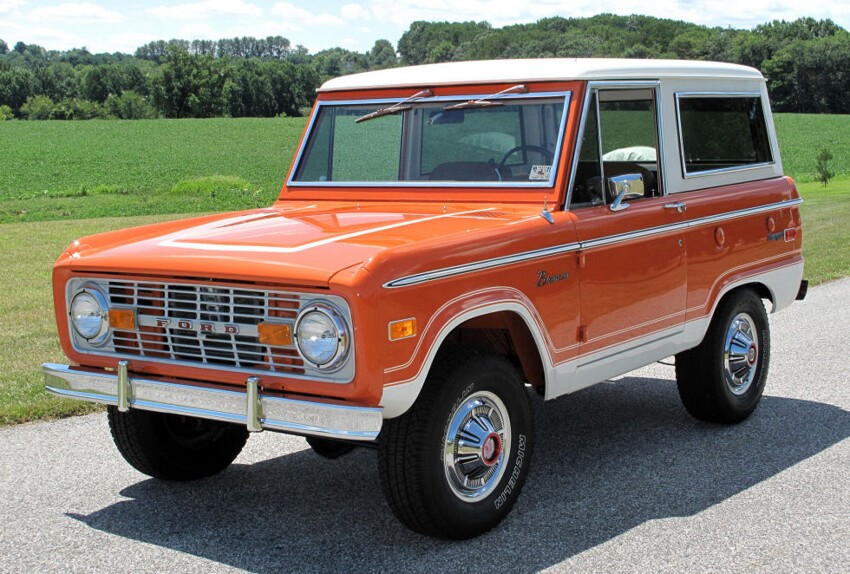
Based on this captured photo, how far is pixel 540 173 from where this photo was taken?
5223 millimetres

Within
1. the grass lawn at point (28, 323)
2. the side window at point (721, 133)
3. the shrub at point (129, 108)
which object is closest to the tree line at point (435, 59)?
the shrub at point (129, 108)

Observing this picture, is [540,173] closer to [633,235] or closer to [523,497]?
[633,235]

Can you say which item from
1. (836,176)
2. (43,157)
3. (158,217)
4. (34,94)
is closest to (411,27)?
(43,157)

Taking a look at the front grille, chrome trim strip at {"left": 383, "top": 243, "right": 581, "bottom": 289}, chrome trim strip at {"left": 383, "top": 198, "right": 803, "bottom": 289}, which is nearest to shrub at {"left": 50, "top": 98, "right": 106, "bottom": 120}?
chrome trim strip at {"left": 383, "top": 198, "right": 803, "bottom": 289}

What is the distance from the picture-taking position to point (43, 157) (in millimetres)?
45375

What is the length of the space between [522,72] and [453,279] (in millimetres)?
1616

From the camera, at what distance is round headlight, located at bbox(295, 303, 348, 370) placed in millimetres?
3953

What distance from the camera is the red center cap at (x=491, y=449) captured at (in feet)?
14.8

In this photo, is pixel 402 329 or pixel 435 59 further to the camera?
pixel 435 59

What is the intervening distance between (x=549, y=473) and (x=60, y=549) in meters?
2.37

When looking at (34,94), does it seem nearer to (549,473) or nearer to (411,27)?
(411,27)

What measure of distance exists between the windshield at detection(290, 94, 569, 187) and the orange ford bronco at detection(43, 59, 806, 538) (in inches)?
0.5

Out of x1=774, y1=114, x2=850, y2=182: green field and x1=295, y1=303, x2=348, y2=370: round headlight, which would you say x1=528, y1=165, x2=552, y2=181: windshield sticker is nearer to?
x1=295, y1=303, x2=348, y2=370: round headlight

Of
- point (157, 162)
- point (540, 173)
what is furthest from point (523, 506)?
point (157, 162)
